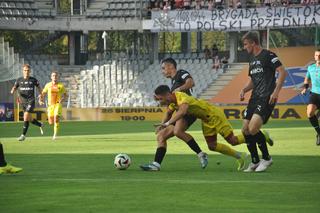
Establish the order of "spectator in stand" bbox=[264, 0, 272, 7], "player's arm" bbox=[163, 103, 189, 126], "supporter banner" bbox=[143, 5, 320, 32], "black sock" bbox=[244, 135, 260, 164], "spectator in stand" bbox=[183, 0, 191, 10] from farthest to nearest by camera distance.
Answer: "spectator in stand" bbox=[183, 0, 191, 10] → "spectator in stand" bbox=[264, 0, 272, 7] → "supporter banner" bbox=[143, 5, 320, 32] → "black sock" bbox=[244, 135, 260, 164] → "player's arm" bbox=[163, 103, 189, 126]

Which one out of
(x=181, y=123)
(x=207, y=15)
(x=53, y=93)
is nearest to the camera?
(x=181, y=123)

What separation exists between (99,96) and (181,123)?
36959 millimetres

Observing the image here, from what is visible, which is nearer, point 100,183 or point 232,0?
point 100,183

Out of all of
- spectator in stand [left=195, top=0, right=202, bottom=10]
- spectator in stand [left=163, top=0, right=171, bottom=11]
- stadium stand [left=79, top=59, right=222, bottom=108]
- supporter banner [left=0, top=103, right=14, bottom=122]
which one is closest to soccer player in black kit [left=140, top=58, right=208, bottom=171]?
supporter banner [left=0, top=103, right=14, bottom=122]

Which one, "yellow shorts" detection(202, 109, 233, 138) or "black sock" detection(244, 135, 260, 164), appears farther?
"yellow shorts" detection(202, 109, 233, 138)

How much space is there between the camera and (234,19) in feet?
167

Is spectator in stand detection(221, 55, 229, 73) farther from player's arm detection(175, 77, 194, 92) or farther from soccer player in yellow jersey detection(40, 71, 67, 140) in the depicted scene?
player's arm detection(175, 77, 194, 92)

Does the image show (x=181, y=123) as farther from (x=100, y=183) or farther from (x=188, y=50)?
(x=188, y=50)

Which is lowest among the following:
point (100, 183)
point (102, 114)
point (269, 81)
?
point (102, 114)

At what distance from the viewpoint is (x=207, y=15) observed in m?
52.1

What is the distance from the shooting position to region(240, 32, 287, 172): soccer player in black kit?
15180 millimetres

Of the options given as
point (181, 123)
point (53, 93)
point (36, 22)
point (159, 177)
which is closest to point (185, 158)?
point (181, 123)

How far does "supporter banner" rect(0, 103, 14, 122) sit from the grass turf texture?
25.4 m

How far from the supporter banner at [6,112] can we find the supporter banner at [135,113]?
559 mm
